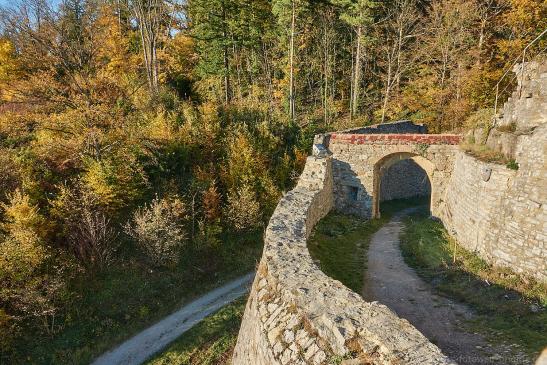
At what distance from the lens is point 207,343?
36.3 feet

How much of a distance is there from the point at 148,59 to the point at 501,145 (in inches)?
815

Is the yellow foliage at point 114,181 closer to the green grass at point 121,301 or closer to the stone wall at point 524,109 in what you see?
the green grass at point 121,301

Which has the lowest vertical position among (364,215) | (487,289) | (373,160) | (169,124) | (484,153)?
(364,215)

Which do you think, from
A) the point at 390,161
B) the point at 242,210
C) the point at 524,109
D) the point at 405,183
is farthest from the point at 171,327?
the point at 405,183

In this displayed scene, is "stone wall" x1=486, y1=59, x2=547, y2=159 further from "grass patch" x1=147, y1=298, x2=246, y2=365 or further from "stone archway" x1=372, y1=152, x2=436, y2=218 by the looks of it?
"grass patch" x1=147, y1=298, x2=246, y2=365

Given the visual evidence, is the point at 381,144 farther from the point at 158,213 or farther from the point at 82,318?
the point at 82,318

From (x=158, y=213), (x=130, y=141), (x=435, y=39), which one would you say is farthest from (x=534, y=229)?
(x=435, y=39)

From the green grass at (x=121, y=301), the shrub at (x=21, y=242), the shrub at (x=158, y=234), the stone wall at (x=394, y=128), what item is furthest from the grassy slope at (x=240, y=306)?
the stone wall at (x=394, y=128)

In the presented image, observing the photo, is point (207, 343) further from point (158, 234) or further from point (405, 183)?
point (405, 183)

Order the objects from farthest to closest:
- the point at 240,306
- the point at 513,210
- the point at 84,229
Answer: the point at 84,229 < the point at 240,306 < the point at 513,210

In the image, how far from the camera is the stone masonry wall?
166 inches

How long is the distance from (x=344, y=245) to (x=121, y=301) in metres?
7.86

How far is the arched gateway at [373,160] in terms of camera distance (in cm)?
1466

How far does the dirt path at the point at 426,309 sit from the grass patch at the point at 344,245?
0.33 meters
